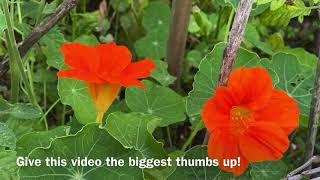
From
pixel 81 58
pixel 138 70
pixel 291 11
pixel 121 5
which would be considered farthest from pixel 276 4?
pixel 121 5

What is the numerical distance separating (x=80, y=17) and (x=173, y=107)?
644mm

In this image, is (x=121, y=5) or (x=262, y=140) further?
(x=121, y=5)

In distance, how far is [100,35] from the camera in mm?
2088

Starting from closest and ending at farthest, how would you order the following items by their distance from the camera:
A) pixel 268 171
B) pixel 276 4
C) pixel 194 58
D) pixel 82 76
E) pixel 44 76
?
pixel 82 76 < pixel 276 4 < pixel 268 171 < pixel 44 76 < pixel 194 58

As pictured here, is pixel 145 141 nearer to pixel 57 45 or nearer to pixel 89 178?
pixel 89 178

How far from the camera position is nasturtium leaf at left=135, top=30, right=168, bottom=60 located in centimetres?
188

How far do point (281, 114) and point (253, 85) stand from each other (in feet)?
0.26

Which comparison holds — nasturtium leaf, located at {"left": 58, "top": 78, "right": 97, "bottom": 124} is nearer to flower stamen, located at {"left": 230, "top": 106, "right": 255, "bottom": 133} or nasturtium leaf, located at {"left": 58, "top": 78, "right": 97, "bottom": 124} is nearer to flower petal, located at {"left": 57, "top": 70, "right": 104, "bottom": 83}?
flower petal, located at {"left": 57, "top": 70, "right": 104, "bottom": 83}

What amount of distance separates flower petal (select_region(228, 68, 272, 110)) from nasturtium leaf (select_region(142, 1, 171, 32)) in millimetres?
906

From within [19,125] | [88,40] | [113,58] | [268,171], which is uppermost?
[113,58]

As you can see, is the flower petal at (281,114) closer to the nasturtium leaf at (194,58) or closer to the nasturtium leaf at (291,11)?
the nasturtium leaf at (291,11)

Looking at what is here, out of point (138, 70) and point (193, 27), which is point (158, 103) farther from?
point (193, 27)

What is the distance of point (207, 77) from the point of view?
4.62ft

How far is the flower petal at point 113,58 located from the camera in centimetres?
121
